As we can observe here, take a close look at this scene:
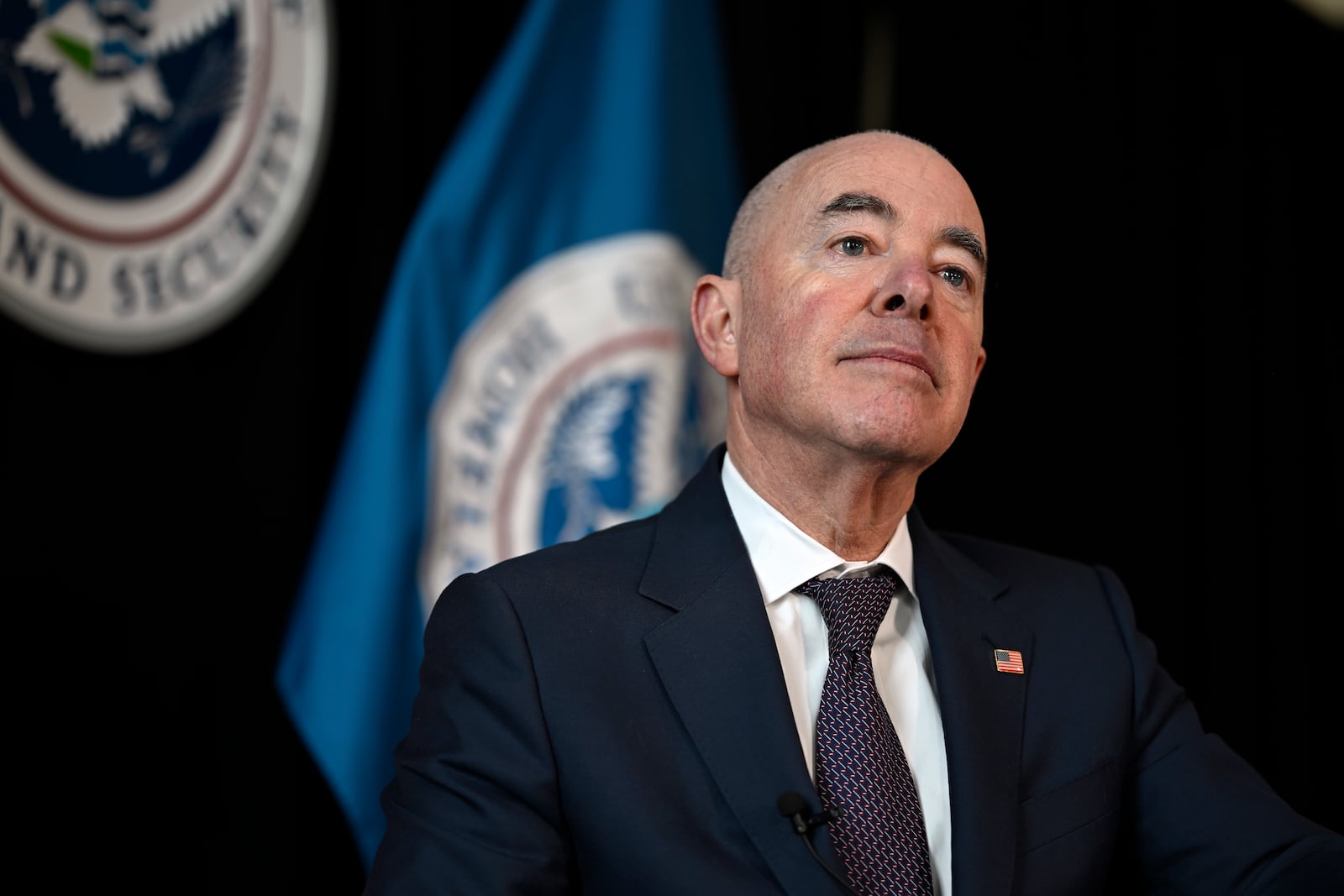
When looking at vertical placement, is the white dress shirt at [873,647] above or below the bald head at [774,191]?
below

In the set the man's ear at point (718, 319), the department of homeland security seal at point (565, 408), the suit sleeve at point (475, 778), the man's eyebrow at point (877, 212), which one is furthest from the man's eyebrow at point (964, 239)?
the department of homeland security seal at point (565, 408)

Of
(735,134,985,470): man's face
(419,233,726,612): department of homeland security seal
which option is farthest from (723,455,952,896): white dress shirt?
(419,233,726,612): department of homeland security seal

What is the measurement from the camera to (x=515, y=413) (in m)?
2.84

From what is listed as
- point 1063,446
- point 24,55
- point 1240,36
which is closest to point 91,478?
point 24,55

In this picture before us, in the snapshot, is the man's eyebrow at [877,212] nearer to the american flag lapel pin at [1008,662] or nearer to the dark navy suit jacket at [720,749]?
the dark navy suit jacket at [720,749]

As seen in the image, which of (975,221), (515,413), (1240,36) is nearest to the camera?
(975,221)

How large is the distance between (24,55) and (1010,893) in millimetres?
1980

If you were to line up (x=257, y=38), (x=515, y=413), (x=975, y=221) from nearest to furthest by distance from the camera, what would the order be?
(x=975, y=221) → (x=257, y=38) → (x=515, y=413)

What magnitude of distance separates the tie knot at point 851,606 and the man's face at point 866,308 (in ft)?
0.54

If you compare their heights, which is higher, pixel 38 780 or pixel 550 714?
pixel 550 714

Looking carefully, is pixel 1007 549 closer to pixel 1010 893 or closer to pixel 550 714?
pixel 1010 893

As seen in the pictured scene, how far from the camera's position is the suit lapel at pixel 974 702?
1.52 meters

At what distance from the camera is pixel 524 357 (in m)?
2.88

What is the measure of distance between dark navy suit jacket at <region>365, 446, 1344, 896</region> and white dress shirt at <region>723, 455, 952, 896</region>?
4 centimetres
